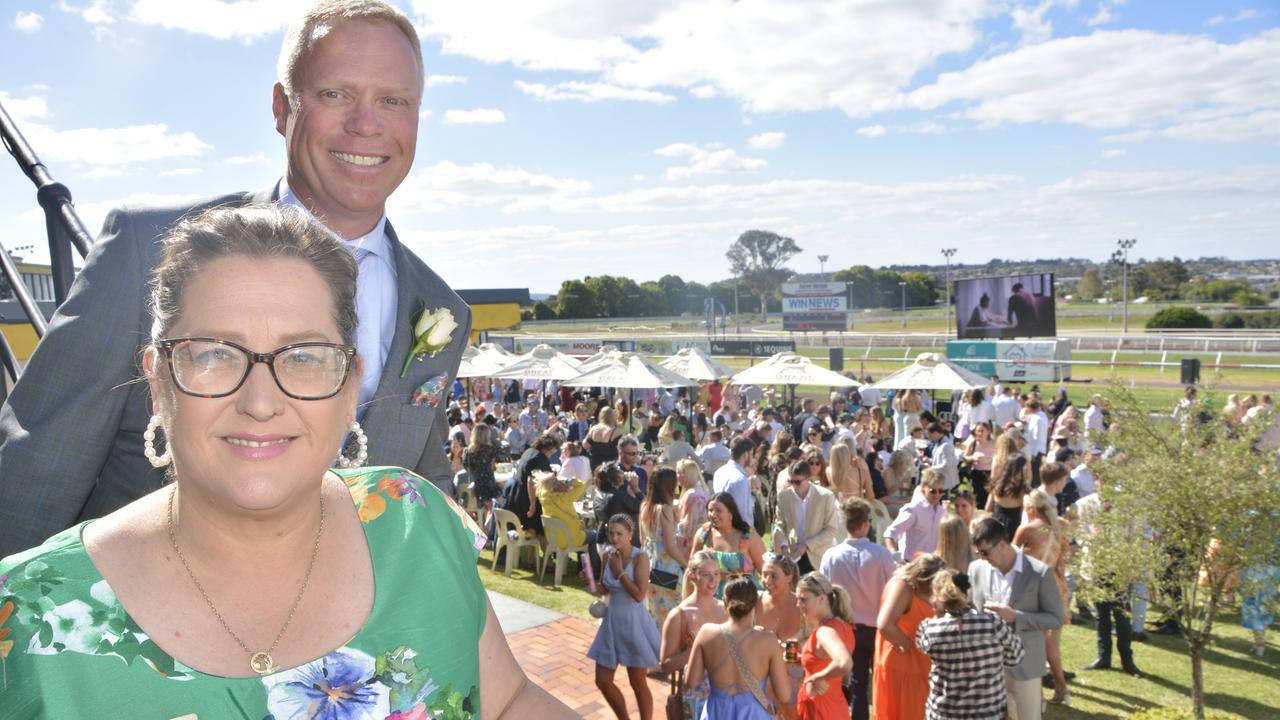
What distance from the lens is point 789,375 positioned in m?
16.3

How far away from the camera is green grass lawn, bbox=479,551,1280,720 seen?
6.93m

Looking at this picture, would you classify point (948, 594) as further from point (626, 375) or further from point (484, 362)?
point (484, 362)

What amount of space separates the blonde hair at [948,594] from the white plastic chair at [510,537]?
598 cm

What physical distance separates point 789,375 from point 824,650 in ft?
36.9

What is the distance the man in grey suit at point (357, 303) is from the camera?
4.95ft

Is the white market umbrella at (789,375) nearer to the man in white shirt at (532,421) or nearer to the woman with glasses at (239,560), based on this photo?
the man in white shirt at (532,421)

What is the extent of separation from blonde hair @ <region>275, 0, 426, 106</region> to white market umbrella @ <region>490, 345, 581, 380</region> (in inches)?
590

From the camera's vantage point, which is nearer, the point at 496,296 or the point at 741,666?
the point at 741,666

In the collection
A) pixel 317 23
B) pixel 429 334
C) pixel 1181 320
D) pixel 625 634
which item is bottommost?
pixel 625 634

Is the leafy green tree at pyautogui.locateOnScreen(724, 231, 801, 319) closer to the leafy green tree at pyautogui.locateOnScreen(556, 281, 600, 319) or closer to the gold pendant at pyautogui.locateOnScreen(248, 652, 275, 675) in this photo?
the leafy green tree at pyautogui.locateOnScreen(556, 281, 600, 319)

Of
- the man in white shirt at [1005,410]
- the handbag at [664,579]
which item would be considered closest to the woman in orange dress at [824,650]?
the handbag at [664,579]

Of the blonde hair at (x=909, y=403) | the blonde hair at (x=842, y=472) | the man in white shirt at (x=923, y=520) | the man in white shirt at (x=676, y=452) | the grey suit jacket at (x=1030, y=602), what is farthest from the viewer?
the blonde hair at (x=909, y=403)

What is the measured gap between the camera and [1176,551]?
5738mm

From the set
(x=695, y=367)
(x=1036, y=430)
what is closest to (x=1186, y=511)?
(x=1036, y=430)
